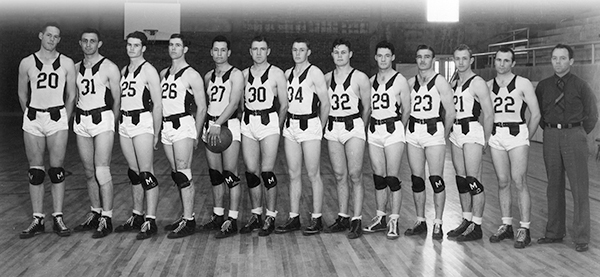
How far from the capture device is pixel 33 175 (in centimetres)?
502

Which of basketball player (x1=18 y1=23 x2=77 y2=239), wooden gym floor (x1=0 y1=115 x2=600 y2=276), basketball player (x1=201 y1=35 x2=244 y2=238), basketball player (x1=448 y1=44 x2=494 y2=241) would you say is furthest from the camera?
basketball player (x1=201 y1=35 x2=244 y2=238)

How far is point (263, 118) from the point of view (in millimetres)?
5070

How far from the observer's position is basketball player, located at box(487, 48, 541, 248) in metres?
4.67

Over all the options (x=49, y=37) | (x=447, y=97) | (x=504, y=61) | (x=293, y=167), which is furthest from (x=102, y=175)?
(x=504, y=61)

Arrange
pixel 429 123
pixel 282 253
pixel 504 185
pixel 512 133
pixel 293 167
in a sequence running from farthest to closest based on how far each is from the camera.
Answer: pixel 293 167
pixel 429 123
pixel 504 185
pixel 512 133
pixel 282 253

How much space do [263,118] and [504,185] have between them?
195cm

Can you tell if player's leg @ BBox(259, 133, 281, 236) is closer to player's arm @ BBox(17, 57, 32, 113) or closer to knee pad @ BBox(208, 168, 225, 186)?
knee pad @ BBox(208, 168, 225, 186)

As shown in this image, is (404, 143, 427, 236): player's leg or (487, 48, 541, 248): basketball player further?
(404, 143, 427, 236): player's leg

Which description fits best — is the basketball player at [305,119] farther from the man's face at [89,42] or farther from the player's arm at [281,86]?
the man's face at [89,42]

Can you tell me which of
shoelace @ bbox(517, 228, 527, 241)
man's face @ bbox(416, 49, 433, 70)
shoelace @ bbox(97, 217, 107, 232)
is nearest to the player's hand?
shoelace @ bbox(97, 217, 107, 232)

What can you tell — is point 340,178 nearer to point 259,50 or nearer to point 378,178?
point 378,178

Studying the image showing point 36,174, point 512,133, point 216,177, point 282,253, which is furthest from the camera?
point 216,177

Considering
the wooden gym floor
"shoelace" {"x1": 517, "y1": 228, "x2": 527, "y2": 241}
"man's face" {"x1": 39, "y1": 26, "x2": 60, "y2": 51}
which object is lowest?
the wooden gym floor

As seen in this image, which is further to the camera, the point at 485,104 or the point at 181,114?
the point at 181,114
